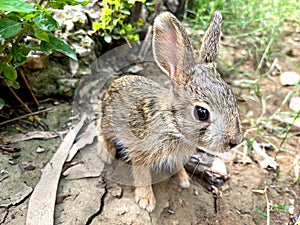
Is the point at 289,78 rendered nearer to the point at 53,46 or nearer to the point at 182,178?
the point at 182,178

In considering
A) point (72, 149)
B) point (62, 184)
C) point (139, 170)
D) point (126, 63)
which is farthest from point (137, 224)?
point (126, 63)

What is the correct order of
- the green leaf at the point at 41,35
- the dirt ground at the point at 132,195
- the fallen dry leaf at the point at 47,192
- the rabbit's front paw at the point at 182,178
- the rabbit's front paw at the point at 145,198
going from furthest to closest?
the rabbit's front paw at the point at 182,178
the rabbit's front paw at the point at 145,198
the dirt ground at the point at 132,195
the fallen dry leaf at the point at 47,192
the green leaf at the point at 41,35

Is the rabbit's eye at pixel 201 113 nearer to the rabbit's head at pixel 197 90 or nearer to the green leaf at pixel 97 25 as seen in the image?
the rabbit's head at pixel 197 90

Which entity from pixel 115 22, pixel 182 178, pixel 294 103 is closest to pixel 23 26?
pixel 115 22

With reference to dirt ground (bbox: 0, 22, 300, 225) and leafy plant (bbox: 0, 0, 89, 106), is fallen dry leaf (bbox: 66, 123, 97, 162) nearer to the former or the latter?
dirt ground (bbox: 0, 22, 300, 225)

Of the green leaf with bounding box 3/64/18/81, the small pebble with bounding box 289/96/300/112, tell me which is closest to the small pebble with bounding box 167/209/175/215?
the green leaf with bounding box 3/64/18/81

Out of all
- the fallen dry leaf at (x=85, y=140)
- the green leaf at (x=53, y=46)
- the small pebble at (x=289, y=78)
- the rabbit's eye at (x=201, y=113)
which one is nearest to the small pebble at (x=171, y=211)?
the rabbit's eye at (x=201, y=113)
